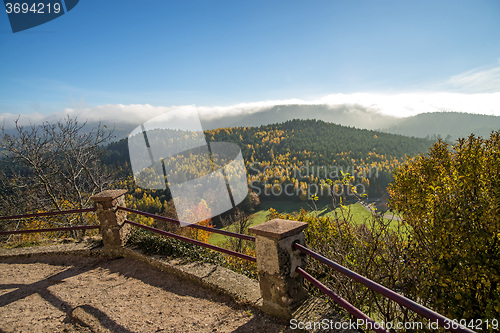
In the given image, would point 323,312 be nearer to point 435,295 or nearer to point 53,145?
point 435,295

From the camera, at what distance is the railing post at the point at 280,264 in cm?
286

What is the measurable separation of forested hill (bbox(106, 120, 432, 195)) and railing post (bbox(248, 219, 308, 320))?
3017 inches

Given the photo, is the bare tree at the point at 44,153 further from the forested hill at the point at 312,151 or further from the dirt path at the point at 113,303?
the forested hill at the point at 312,151

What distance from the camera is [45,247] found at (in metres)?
5.86

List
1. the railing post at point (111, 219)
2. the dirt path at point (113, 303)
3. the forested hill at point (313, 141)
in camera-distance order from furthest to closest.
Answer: the forested hill at point (313, 141) → the railing post at point (111, 219) → the dirt path at point (113, 303)

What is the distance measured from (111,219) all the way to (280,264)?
12.4ft

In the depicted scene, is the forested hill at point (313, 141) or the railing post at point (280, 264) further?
the forested hill at point (313, 141)

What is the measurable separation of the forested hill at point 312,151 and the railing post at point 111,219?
73354mm

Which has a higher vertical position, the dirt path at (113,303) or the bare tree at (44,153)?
the bare tree at (44,153)

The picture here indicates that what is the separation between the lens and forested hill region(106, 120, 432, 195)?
88.5 m

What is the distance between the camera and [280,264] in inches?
113

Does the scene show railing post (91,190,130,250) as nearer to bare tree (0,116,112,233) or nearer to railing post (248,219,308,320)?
railing post (248,219,308,320)

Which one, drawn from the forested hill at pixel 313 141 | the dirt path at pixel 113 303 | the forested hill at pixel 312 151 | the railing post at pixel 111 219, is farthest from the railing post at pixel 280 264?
the forested hill at pixel 313 141

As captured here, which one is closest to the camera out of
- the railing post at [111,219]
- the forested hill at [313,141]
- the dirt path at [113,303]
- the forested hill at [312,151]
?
the dirt path at [113,303]
